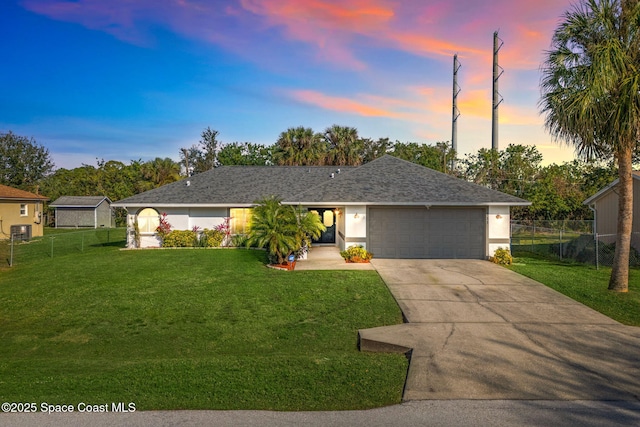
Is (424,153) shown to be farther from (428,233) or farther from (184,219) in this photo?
(184,219)

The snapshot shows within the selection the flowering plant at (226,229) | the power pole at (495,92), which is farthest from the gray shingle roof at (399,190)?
the power pole at (495,92)

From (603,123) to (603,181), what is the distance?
77.5 feet

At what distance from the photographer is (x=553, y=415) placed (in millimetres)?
4758

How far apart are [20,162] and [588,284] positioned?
64.9 m

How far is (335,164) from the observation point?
35.9 m

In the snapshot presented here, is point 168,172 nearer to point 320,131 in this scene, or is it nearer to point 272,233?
point 320,131

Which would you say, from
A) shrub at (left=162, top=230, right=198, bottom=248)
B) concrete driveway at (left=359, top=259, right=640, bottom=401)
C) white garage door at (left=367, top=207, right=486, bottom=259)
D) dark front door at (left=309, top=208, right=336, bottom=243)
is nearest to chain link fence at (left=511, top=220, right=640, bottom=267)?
white garage door at (left=367, top=207, right=486, bottom=259)

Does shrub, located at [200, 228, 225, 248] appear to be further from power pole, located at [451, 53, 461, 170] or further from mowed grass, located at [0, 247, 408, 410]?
power pole, located at [451, 53, 461, 170]

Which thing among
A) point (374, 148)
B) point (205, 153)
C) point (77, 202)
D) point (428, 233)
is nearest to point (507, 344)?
point (428, 233)

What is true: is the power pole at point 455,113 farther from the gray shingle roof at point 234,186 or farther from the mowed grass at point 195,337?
the mowed grass at point 195,337

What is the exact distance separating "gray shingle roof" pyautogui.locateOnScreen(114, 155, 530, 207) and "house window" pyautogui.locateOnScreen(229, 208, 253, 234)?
628 mm

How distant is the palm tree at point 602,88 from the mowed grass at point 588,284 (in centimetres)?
73

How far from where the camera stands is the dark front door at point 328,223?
71.3 ft

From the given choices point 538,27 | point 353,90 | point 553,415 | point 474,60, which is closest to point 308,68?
point 353,90
